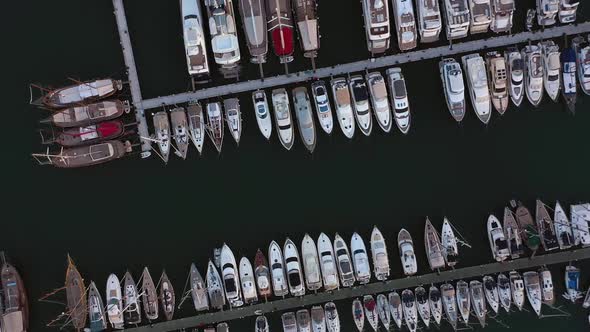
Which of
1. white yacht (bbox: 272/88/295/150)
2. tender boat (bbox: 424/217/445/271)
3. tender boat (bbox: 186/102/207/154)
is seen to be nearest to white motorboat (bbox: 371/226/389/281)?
tender boat (bbox: 424/217/445/271)

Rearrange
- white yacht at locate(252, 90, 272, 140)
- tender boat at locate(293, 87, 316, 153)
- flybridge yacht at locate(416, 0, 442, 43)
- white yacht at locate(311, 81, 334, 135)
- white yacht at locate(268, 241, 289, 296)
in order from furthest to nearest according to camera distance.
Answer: white yacht at locate(268, 241, 289, 296) < white yacht at locate(252, 90, 272, 140) < tender boat at locate(293, 87, 316, 153) < white yacht at locate(311, 81, 334, 135) < flybridge yacht at locate(416, 0, 442, 43)

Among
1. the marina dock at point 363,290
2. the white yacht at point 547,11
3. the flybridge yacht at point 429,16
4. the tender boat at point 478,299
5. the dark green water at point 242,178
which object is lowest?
the tender boat at point 478,299

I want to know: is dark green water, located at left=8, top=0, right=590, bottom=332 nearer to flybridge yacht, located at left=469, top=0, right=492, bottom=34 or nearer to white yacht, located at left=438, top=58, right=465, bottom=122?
white yacht, located at left=438, top=58, right=465, bottom=122

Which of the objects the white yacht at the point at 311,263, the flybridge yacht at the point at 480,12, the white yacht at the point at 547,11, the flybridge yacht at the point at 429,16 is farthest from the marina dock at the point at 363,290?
the flybridge yacht at the point at 429,16

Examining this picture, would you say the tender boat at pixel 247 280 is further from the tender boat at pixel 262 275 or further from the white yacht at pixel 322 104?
the white yacht at pixel 322 104

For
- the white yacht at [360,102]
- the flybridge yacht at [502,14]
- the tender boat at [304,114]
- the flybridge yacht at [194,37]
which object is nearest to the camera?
the flybridge yacht at [502,14]

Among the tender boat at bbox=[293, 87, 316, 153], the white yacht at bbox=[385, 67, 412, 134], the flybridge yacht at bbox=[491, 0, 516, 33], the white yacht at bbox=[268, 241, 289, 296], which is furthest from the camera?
the white yacht at bbox=[268, 241, 289, 296]
